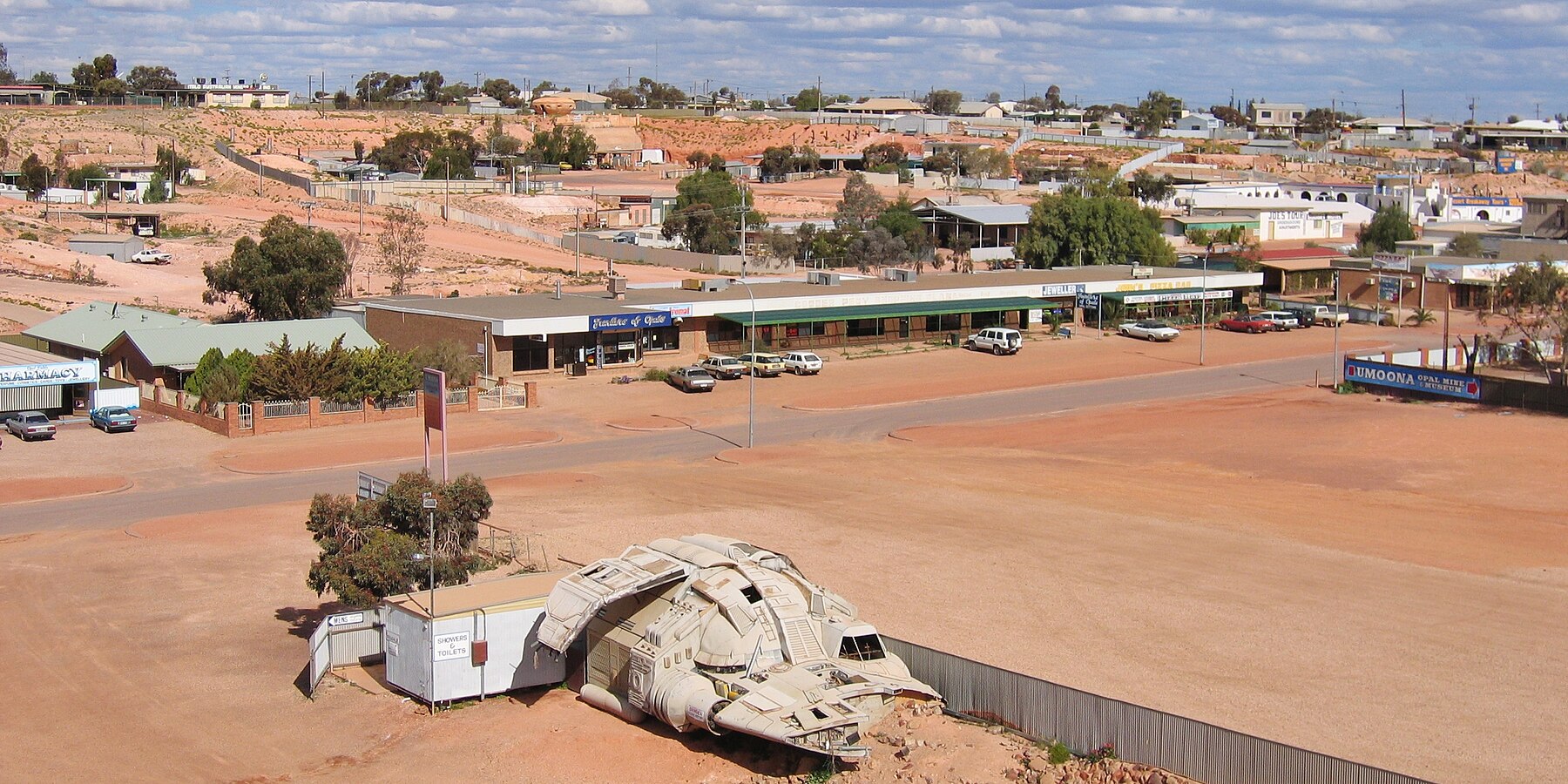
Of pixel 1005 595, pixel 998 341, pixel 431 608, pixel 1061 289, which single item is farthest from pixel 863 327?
pixel 431 608

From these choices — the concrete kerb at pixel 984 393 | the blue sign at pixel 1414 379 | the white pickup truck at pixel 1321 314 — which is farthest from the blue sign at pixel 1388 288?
the blue sign at pixel 1414 379

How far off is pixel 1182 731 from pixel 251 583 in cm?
1993

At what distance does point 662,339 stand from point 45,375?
Answer: 79.7 feet

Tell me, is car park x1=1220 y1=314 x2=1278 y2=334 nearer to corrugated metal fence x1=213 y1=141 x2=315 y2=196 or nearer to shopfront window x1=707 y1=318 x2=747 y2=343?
shopfront window x1=707 y1=318 x2=747 y2=343

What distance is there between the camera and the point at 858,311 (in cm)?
7000

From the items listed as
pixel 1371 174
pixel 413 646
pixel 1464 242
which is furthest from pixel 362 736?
pixel 1371 174

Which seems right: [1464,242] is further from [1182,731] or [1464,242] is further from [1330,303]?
[1182,731]

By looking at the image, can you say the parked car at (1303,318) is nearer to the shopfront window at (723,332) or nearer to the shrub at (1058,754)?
the shopfront window at (723,332)

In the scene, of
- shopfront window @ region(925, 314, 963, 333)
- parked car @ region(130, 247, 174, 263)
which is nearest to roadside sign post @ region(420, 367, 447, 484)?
shopfront window @ region(925, 314, 963, 333)

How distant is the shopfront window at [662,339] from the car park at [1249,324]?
31447mm

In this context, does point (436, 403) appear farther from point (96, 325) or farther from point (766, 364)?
point (96, 325)

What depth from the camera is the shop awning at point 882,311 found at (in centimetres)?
6675

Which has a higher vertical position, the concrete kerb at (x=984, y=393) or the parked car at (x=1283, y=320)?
the parked car at (x=1283, y=320)

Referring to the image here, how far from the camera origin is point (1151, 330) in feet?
248
